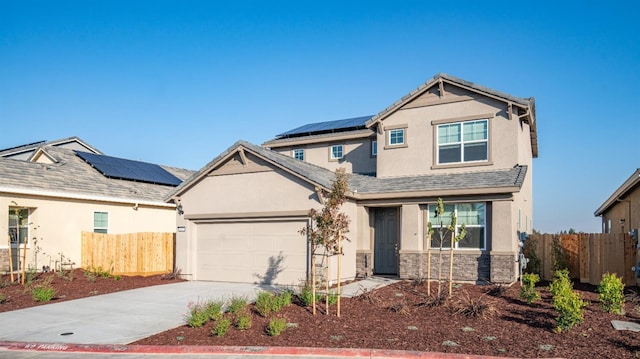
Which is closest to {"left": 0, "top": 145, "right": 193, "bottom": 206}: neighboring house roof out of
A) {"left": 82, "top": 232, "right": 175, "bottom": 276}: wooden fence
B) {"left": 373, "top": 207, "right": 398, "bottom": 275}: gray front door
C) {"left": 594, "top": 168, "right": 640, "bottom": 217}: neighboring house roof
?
{"left": 82, "top": 232, "right": 175, "bottom": 276}: wooden fence

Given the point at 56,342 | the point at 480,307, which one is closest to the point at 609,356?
the point at 480,307

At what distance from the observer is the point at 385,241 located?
57.3 ft

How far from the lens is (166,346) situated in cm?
874

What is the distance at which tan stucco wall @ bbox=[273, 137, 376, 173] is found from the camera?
2203 centimetres

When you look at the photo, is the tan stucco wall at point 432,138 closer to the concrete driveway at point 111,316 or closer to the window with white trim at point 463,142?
the window with white trim at point 463,142

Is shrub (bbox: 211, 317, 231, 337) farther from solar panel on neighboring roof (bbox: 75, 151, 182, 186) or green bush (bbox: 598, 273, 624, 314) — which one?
solar panel on neighboring roof (bbox: 75, 151, 182, 186)

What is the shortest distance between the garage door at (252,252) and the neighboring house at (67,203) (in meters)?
4.43

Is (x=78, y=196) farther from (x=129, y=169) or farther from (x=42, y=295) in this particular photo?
(x=42, y=295)

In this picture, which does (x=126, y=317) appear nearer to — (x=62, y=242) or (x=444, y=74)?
(x=62, y=242)

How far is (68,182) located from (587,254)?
19735 millimetres

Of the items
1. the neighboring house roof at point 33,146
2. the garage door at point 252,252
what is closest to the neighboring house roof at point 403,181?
the garage door at point 252,252

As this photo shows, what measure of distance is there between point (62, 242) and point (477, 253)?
15.6 metres

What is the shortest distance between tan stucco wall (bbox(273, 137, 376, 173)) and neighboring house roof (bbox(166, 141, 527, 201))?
370cm

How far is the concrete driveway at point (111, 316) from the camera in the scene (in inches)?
386
